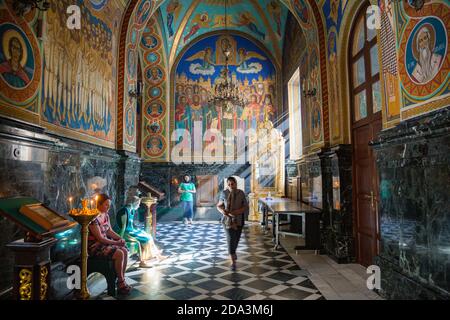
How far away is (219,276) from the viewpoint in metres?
4.82

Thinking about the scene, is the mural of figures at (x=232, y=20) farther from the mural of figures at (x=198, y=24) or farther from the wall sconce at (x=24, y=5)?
the wall sconce at (x=24, y=5)

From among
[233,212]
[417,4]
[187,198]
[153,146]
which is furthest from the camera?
[153,146]

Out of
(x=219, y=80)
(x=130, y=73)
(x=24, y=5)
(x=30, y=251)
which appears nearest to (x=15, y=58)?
(x=24, y=5)

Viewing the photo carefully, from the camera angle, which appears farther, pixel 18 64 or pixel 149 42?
pixel 149 42

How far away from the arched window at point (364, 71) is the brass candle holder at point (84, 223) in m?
4.68

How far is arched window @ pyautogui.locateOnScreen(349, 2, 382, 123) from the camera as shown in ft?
16.1

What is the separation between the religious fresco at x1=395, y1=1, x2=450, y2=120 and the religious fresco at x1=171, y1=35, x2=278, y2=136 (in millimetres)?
9035

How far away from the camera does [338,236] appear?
18.7ft

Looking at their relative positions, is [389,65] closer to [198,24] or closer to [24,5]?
[24,5]

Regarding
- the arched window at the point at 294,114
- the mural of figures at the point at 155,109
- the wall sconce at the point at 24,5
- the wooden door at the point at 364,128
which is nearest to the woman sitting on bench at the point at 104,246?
the wall sconce at the point at 24,5

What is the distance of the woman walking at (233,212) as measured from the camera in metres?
5.46

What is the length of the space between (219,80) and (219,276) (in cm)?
951

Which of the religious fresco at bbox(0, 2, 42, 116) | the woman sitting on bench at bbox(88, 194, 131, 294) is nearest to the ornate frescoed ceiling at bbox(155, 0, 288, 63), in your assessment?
the religious fresco at bbox(0, 2, 42, 116)

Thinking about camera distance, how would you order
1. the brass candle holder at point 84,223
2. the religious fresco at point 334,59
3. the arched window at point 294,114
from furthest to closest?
the arched window at point 294,114 → the religious fresco at point 334,59 → the brass candle holder at point 84,223
